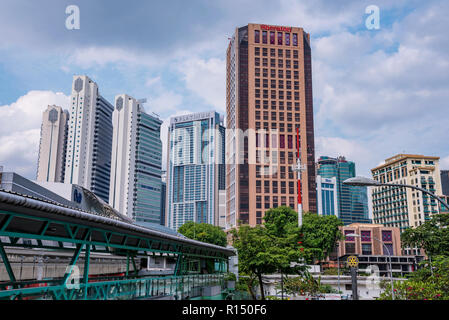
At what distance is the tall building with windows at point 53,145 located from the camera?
152 m

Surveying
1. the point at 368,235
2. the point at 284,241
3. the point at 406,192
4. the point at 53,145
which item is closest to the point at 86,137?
the point at 53,145

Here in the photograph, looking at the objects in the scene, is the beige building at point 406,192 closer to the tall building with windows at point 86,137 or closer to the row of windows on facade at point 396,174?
the row of windows on facade at point 396,174

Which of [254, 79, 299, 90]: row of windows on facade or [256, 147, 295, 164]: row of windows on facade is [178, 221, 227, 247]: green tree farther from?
[254, 79, 299, 90]: row of windows on facade

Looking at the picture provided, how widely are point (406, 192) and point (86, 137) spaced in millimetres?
124614

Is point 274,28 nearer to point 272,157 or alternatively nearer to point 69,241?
point 272,157

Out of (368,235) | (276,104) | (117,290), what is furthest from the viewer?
(276,104)

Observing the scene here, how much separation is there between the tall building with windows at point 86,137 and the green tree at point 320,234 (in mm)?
106597

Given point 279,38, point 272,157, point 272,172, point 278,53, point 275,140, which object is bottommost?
point 272,172

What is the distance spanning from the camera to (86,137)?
166 m

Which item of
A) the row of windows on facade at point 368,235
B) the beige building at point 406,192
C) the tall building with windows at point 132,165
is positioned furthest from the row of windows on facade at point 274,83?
the tall building with windows at point 132,165

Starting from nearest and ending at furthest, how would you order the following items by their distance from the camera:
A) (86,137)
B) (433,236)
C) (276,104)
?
1. (433,236)
2. (276,104)
3. (86,137)
